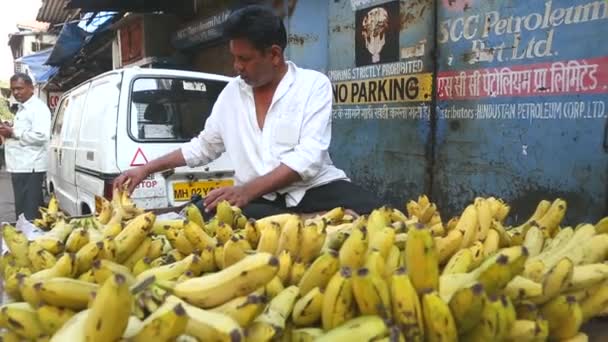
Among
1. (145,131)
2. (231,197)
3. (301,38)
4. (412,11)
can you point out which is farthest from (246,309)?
(301,38)

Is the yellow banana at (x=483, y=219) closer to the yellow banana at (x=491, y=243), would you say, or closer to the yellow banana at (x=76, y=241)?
the yellow banana at (x=491, y=243)

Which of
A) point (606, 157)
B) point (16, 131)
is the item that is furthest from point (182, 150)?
point (16, 131)

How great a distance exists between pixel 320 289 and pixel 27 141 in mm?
5850

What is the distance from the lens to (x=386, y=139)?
20.1 ft

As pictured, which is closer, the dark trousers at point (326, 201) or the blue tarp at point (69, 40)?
the dark trousers at point (326, 201)

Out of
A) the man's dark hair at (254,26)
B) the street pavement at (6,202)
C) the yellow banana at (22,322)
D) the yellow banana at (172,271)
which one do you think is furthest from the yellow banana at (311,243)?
A: the street pavement at (6,202)

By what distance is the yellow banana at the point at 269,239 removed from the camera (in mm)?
1912

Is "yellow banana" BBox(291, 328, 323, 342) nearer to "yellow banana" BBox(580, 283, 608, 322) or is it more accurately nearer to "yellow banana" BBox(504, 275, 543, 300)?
"yellow banana" BBox(504, 275, 543, 300)

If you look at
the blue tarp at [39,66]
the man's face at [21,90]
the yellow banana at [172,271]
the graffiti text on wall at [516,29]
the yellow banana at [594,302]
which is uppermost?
the blue tarp at [39,66]

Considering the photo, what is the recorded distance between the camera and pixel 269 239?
6.31ft

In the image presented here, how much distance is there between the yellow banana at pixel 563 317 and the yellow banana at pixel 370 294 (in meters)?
0.50

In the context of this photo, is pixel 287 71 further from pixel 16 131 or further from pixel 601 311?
pixel 16 131

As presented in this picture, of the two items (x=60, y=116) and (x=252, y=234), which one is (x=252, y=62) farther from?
(x=60, y=116)

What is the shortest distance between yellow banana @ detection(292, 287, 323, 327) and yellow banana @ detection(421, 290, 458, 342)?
0.27m
